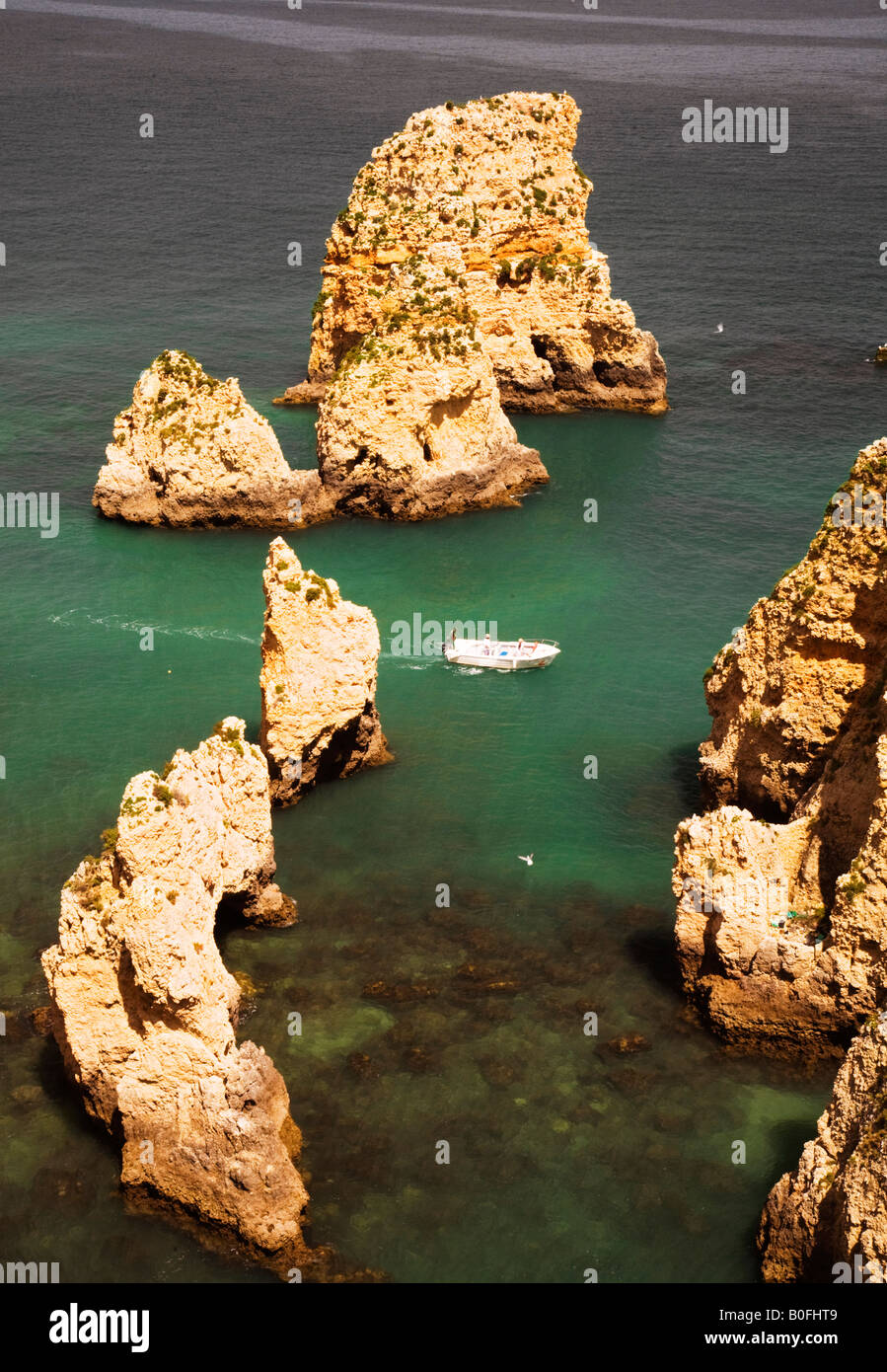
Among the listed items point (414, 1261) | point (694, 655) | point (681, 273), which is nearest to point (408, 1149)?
point (414, 1261)

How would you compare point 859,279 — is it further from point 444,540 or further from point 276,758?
point 276,758

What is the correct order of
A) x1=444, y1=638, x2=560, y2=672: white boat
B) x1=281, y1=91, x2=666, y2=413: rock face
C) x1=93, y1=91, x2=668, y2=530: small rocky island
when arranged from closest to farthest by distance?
x1=444, y1=638, x2=560, y2=672: white boat < x1=93, y1=91, x2=668, y2=530: small rocky island < x1=281, y1=91, x2=666, y2=413: rock face

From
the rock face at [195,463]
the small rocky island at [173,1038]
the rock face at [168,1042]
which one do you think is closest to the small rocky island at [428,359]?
the rock face at [195,463]

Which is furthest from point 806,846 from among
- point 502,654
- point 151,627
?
point 151,627

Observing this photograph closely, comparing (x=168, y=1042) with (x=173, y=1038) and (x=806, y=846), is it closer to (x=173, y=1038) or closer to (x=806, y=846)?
(x=173, y=1038)

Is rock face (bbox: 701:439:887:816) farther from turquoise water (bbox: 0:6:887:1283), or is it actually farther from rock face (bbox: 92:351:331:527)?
rock face (bbox: 92:351:331:527)

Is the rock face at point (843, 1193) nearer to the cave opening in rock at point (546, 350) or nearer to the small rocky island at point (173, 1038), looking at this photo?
the small rocky island at point (173, 1038)

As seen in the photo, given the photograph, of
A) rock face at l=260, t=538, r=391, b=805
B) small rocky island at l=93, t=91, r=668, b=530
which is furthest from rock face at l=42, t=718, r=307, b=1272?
small rocky island at l=93, t=91, r=668, b=530

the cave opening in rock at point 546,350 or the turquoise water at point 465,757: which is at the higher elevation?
the cave opening in rock at point 546,350
